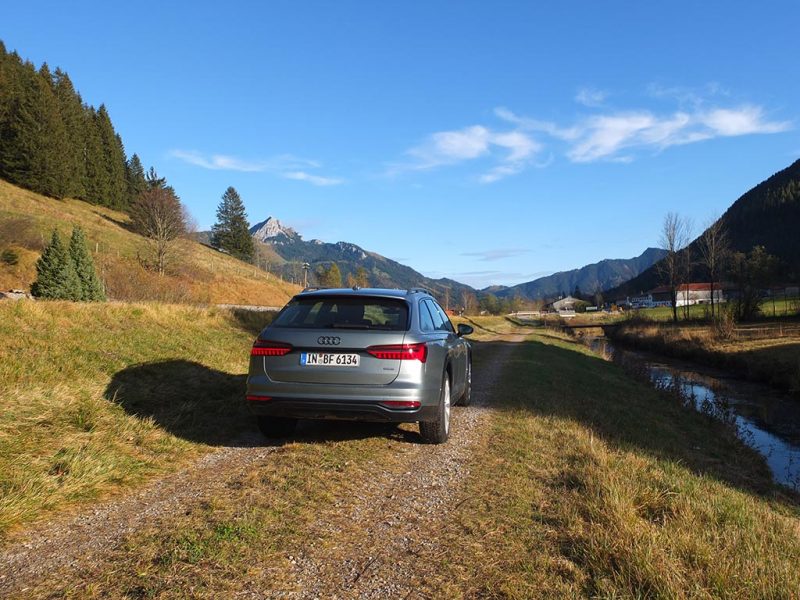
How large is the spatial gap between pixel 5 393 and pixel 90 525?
276 cm

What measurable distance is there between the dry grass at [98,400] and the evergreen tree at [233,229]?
85.3 m

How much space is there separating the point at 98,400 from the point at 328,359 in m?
3.08

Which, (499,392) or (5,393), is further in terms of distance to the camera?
(499,392)

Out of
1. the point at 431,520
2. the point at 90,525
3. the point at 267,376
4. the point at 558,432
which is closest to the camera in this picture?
the point at 90,525

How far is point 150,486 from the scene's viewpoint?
438 centimetres

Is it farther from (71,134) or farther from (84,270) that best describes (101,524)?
(71,134)

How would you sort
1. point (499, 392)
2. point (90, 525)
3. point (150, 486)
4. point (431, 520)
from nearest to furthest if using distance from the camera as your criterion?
1. point (90, 525)
2. point (431, 520)
3. point (150, 486)
4. point (499, 392)

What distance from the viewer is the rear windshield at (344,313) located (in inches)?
213

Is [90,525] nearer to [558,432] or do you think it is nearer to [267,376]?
[267,376]

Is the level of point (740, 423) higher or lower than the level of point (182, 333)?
lower

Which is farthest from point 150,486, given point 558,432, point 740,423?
point 740,423

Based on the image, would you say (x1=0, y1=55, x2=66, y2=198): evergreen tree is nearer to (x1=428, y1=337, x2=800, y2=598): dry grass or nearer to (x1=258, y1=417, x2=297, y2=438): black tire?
(x1=258, y1=417, x2=297, y2=438): black tire

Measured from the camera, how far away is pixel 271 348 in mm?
5270

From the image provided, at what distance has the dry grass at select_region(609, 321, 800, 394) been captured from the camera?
Answer: 19.0 m
